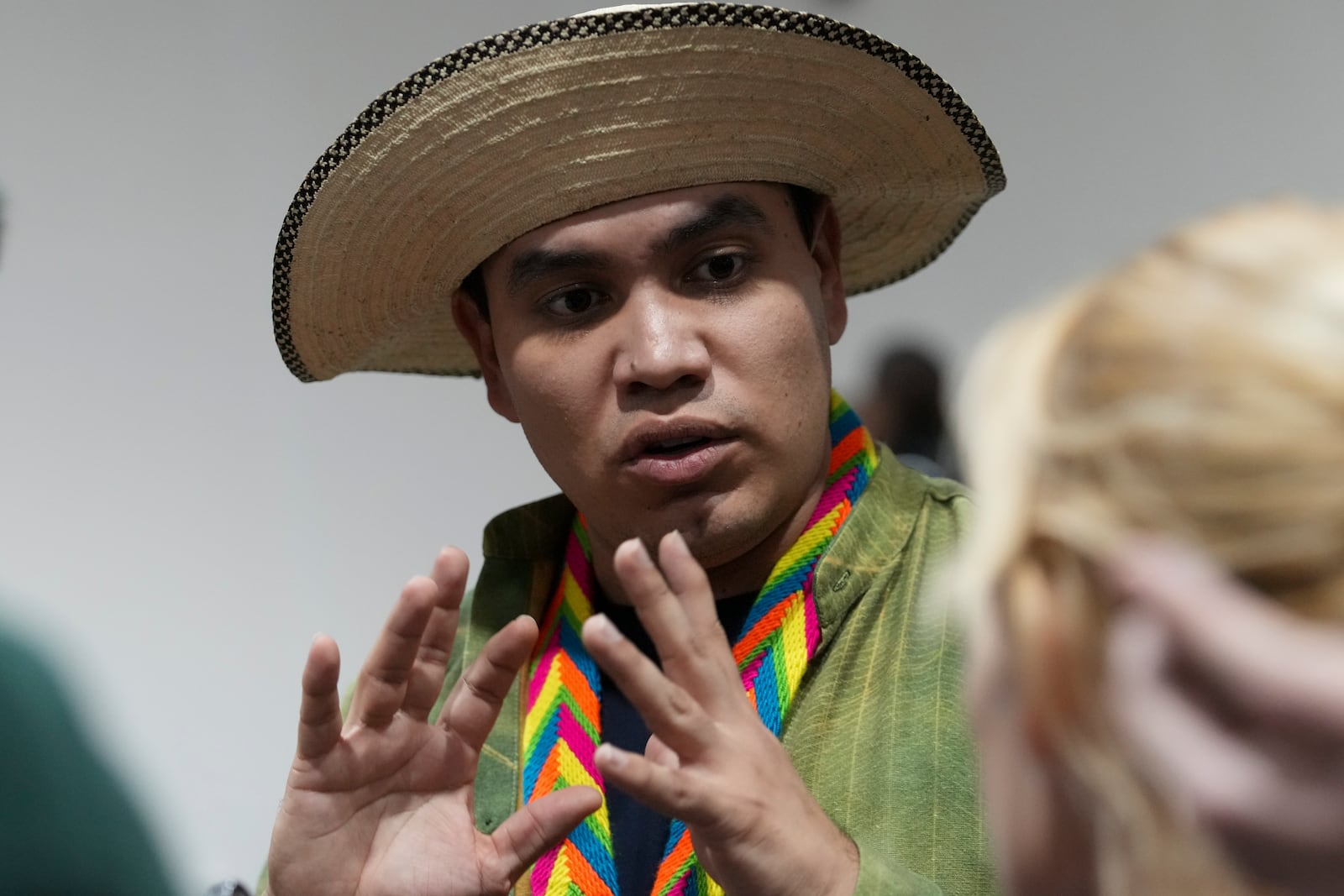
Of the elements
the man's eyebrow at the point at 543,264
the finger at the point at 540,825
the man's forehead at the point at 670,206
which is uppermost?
the man's forehead at the point at 670,206

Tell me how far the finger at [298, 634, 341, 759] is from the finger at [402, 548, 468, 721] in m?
0.06

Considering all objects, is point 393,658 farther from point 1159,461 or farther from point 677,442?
point 1159,461

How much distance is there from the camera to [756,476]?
4.29 feet

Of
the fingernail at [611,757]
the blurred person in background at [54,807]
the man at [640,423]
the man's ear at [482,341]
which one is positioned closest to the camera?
the fingernail at [611,757]

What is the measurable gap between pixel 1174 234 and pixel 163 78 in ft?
6.56

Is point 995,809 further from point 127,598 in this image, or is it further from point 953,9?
point 953,9

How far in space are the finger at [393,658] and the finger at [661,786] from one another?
0.83 ft

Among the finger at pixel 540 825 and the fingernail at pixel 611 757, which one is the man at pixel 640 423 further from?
the fingernail at pixel 611 757

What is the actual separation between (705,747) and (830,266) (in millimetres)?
730

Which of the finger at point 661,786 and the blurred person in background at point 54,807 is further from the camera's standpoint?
the blurred person in background at point 54,807

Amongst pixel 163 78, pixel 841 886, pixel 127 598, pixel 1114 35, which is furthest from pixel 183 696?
A: pixel 1114 35

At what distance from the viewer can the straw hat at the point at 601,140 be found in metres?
1.26

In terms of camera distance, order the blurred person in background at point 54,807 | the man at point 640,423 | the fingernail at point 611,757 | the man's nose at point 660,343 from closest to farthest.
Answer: the fingernail at point 611,757 < the man at point 640,423 < the man's nose at point 660,343 < the blurred person in background at point 54,807

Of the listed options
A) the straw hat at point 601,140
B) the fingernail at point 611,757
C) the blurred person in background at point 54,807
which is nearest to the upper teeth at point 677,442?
the straw hat at point 601,140
